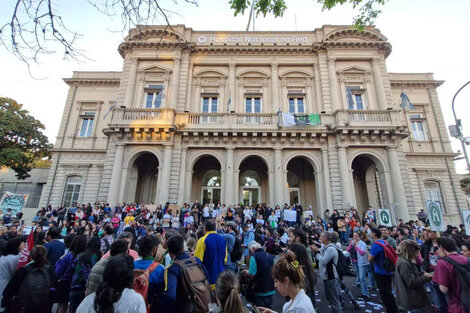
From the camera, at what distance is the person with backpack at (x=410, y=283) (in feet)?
12.7

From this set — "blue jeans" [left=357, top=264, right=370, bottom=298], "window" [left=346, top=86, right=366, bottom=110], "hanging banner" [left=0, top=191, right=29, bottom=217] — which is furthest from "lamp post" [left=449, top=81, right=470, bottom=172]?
"hanging banner" [left=0, top=191, right=29, bottom=217]

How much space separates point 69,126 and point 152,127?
1037 centimetres

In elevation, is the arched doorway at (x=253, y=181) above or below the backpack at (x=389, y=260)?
above

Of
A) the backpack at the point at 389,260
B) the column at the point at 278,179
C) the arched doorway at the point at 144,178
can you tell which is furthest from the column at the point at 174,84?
the backpack at the point at 389,260

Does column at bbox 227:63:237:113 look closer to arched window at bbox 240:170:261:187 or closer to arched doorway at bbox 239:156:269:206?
arched doorway at bbox 239:156:269:206

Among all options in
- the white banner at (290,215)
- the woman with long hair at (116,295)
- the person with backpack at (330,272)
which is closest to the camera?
the woman with long hair at (116,295)

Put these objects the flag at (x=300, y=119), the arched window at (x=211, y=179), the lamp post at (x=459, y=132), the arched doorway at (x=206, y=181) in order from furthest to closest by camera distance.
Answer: the arched window at (x=211, y=179), the arched doorway at (x=206, y=181), the flag at (x=300, y=119), the lamp post at (x=459, y=132)

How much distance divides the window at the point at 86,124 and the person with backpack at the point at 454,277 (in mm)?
24286

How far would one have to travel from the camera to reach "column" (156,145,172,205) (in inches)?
598

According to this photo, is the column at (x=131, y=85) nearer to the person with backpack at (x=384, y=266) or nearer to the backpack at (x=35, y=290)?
the backpack at (x=35, y=290)

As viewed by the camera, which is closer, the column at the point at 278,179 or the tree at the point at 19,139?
the column at the point at 278,179

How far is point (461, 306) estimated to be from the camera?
3.37 meters

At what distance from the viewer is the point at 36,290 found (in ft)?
11.1

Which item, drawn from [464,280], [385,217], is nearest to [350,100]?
[385,217]
